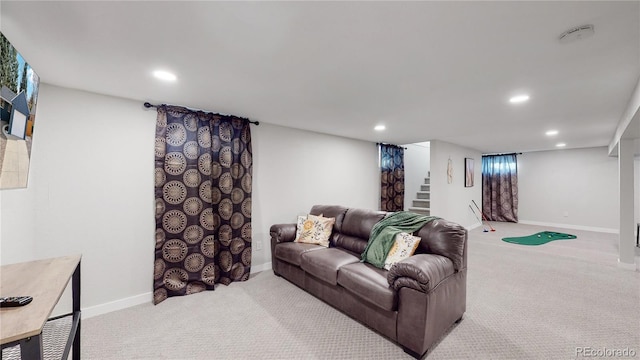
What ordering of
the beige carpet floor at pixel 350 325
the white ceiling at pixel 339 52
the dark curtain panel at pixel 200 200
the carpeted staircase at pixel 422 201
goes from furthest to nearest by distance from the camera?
the carpeted staircase at pixel 422 201 → the dark curtain panel at pixel 200 200 → the beige carpet floor at pixel 350 325 → the white ceiling at pixel 339 52

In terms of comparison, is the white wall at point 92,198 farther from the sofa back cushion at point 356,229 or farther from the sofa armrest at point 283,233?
the sofa back cushion at point 356,229

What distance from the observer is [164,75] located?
82.1 inches

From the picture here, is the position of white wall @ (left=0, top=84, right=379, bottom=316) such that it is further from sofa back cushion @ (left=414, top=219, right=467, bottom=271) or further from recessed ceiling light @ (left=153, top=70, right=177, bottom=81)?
sofa back cushion @ (left=414, top=219, right=467, bottom=271)

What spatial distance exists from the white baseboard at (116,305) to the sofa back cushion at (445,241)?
293 cm

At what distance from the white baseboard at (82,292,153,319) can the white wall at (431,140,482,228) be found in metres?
4.98

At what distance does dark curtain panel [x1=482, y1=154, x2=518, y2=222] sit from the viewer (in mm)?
7535

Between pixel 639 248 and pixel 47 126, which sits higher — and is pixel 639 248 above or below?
below

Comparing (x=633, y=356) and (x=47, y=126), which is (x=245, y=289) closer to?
(x=47, y=126)

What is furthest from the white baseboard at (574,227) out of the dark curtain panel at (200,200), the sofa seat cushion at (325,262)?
the dark curtain panel at (200,200)

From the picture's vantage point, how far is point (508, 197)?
25.1ft

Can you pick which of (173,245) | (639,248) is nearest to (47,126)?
(173,245)

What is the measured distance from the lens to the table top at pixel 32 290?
0.88 meters

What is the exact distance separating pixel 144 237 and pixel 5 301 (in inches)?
74.6

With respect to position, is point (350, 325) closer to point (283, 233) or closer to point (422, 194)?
point (283, 233)
